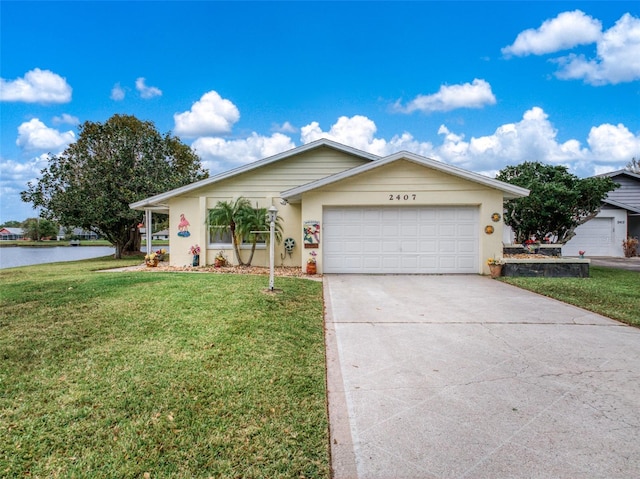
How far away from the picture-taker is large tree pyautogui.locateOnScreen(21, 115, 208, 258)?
1928 cm

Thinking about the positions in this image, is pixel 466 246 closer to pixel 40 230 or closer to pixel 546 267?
pixel 546 267

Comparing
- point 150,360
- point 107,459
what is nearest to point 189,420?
point 107,459

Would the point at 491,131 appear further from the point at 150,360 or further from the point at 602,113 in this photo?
the point at 150,360

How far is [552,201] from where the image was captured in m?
14.2

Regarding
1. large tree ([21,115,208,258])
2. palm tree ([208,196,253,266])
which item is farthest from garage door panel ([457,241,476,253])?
large tree ([21,115,208,258])

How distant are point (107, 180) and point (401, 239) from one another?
16656 millimetres

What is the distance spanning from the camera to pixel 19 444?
2.54 meters

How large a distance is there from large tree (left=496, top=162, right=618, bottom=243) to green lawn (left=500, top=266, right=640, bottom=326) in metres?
3.88

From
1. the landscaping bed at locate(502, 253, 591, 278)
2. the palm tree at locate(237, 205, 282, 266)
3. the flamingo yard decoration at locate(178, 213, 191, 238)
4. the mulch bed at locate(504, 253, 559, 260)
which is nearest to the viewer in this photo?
the landscaping bed at locate(502, 253, 591, 278)

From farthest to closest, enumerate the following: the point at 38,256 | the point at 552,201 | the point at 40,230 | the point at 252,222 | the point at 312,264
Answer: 1. the point at 40,230
2. the point at 38,256
3. the point at 552,201
4. the point at 252,222
5. the point at 312,264

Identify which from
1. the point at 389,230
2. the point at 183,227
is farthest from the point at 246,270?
the point at 389,230

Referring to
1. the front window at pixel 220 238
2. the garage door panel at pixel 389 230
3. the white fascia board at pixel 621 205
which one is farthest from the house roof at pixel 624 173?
the front window at pixel 220 238

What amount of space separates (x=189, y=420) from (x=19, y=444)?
114 centimetres

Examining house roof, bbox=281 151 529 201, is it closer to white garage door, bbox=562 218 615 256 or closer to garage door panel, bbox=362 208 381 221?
garage door panel, bbox=362 208 381 221
